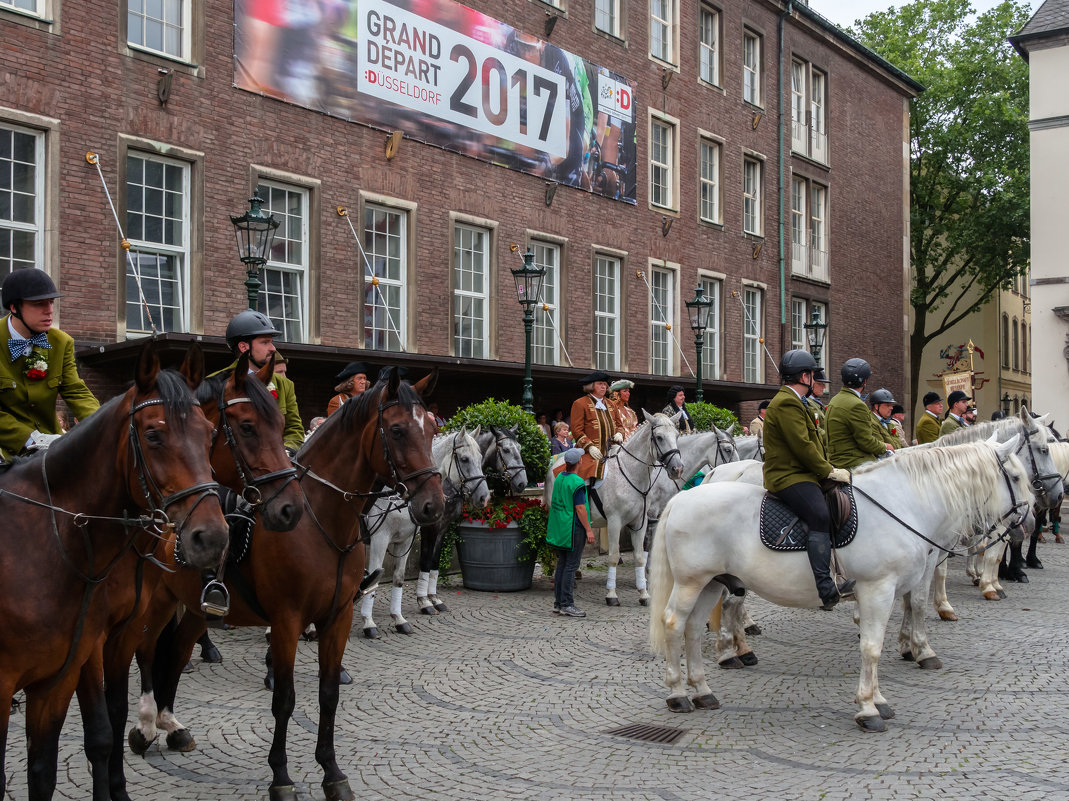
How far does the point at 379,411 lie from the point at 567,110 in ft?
58.4

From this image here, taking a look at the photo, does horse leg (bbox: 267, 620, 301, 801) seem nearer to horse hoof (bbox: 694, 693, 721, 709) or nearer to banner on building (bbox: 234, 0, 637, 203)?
horse hoof (bbox: 694, 693, 721, 709)

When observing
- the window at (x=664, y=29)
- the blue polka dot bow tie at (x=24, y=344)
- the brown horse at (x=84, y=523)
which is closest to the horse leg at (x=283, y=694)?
the brown horse at (x=84, y=523)

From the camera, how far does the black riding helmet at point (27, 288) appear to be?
482 centimetres

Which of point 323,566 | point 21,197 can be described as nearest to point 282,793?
point 323,566

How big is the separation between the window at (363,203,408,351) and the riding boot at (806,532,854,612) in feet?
40.4

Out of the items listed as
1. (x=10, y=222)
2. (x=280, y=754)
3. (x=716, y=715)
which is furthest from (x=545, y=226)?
(x=280, y=754)

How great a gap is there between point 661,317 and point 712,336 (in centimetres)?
275

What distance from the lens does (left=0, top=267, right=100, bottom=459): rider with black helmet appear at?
193 inches

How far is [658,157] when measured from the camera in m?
25.9

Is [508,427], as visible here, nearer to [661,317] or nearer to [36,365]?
[36,365]

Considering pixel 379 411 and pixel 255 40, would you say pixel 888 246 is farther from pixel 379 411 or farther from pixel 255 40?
pixel 379 411

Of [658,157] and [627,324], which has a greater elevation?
[658,157]

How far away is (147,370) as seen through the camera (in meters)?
4.13

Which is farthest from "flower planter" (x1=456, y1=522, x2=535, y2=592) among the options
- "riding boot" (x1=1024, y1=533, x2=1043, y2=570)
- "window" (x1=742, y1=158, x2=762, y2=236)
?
"window" (x1=742, y1=158, x2=762, y2=236)
